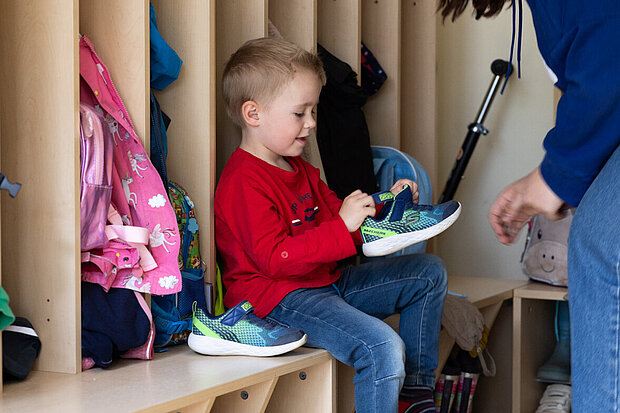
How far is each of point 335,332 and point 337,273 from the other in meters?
0.30

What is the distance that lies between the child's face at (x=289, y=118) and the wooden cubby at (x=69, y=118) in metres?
0.13

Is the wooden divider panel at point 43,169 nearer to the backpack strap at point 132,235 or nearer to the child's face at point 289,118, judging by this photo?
the backpack strap at point 132,235

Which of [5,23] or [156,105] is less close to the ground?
[5,23]

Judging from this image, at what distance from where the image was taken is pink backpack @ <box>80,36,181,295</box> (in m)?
1.49

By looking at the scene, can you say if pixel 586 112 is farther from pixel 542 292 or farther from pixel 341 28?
pixel 542 292

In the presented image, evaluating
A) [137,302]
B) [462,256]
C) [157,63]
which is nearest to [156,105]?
[157,63]

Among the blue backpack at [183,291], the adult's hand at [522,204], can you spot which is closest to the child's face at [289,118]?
the blue backpack at [183,291]

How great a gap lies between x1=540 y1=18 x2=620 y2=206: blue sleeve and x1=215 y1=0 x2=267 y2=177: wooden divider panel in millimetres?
1177

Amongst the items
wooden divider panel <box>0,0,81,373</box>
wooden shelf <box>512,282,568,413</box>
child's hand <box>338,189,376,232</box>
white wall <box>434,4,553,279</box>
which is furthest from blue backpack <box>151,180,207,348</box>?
white wall <box>434,4,553,279</box>

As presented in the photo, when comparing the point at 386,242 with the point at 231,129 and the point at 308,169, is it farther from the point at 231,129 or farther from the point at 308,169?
the point at 231,129

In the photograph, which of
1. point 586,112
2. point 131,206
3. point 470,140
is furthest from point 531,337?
point 586,112

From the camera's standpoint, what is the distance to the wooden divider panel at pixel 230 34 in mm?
1996

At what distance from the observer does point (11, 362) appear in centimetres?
133

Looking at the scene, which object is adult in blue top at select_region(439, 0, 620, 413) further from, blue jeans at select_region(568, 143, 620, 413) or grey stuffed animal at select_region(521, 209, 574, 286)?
grey stuffed animal at select_region(521, 209, 574, 286)
